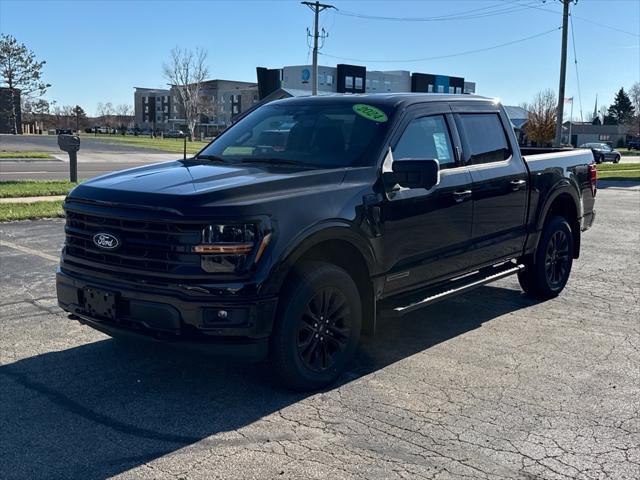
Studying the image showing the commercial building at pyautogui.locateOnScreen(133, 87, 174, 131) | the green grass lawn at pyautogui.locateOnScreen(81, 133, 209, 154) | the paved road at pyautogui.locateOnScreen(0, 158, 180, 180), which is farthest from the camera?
the commercial building at pyautogui.locateOnScreen(133, 87, 174, 131)

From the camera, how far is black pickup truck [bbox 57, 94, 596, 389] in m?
4.00

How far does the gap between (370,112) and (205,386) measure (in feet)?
7.88

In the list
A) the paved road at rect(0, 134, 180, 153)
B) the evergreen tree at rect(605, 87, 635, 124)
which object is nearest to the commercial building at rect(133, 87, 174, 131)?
the evergreen tree at rect(605, 87, 635, 124)

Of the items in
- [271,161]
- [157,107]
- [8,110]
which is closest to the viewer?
[271,161]

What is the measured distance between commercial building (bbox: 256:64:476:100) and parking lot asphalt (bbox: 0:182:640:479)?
231 ft

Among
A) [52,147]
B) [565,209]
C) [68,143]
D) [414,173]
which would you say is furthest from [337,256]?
[52,147]

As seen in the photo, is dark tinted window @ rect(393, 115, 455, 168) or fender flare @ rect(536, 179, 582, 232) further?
fender flare @ rect(536, 179, 582, 232)

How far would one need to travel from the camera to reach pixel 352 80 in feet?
269

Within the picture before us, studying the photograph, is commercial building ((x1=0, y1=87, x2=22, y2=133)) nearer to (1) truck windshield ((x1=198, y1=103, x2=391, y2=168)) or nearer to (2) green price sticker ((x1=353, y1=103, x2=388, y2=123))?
(1) truck windshield ((x1=198, y1=103, x2=391, y2=168))

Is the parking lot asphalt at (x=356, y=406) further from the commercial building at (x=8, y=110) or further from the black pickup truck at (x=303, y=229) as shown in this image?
the commercial building at (x=8, y=110)

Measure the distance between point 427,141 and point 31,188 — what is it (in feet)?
41.4

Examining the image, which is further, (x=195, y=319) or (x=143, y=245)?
(x=143, y=245)

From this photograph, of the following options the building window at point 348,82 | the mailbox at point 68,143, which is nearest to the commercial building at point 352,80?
the building window at point 348,82

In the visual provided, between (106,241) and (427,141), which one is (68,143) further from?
(106,241)
